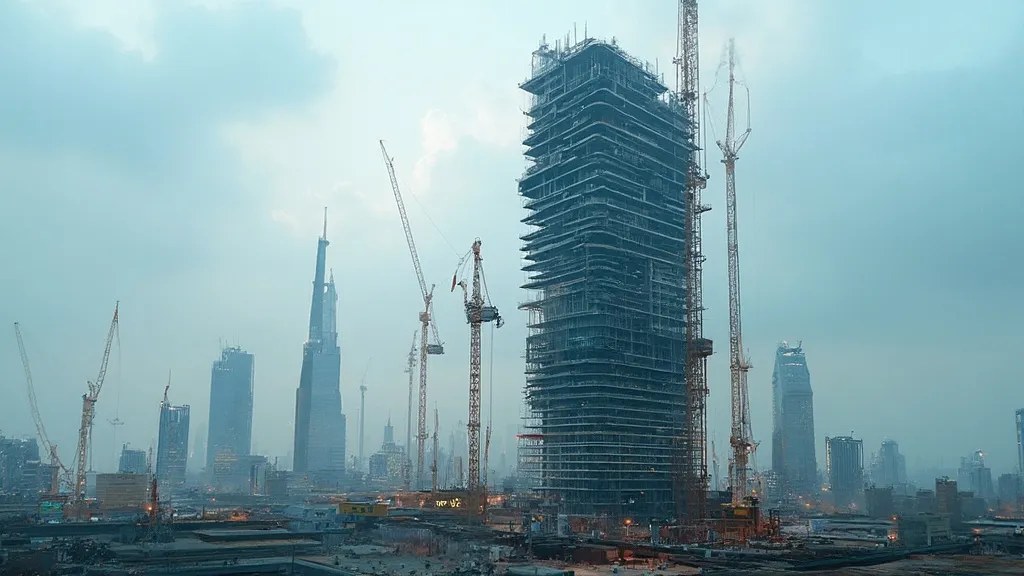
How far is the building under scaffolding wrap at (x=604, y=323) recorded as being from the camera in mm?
182250

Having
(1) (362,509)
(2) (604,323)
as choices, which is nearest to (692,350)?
(2) (604,323)

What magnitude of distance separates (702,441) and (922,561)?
80.4 m

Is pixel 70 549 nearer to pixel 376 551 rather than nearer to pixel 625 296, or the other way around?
pixel 376 551

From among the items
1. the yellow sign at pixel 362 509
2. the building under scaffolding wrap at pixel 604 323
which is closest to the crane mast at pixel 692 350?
the building under scaffolding wrap at pixel 604 323

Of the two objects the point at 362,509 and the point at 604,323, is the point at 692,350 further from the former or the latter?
the point at 362,509

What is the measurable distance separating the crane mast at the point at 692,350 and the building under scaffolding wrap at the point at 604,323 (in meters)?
6.51

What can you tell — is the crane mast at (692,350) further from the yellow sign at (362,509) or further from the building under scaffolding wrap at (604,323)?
the yellow sign at (362,509)

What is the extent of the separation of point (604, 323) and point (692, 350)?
19838mm

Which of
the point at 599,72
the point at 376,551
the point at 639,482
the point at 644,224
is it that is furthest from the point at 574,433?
the point at 599,72

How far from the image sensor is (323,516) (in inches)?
7013

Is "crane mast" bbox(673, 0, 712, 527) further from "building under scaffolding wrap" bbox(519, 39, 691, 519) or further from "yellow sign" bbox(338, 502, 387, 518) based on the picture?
"yellow sign" bbox(338, 502, 387, 518)

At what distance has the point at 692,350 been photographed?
182 m

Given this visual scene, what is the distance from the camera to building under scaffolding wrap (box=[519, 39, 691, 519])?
18225 centimetres

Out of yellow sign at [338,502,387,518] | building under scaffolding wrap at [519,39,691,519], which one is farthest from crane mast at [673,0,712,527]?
yellow sign at [338,502,387,518]
